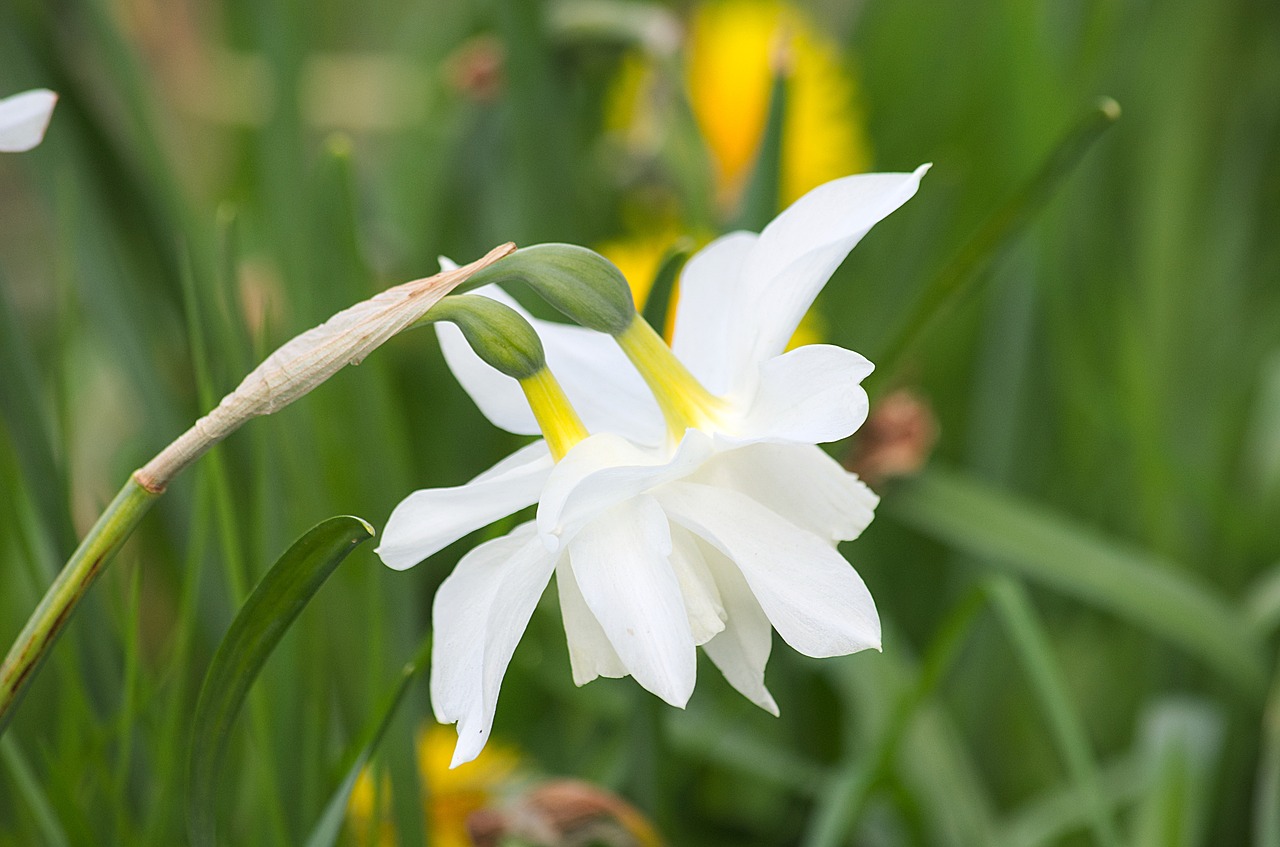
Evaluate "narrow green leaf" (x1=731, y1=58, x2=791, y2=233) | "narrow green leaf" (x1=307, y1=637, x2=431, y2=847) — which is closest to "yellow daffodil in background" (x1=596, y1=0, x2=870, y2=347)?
"narrow green leaf" (x1=731, y1=58, x2=791, y2=233)

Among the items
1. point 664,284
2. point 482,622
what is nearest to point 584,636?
point 482,622

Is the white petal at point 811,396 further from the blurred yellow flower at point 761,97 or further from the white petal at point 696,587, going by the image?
the blurred yellow flower at point 761,97

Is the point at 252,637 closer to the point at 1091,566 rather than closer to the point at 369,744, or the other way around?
the point at 369,744

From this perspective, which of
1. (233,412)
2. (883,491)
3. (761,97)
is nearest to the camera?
(233,412)

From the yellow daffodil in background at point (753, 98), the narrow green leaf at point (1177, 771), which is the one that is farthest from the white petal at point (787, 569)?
the yellow daffodil in background at point (753, 98)

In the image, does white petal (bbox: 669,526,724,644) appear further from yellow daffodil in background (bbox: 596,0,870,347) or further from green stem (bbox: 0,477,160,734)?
yellow daffodil in background (bbox: 596,0,870,347)

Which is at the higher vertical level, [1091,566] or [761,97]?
[761,97]
